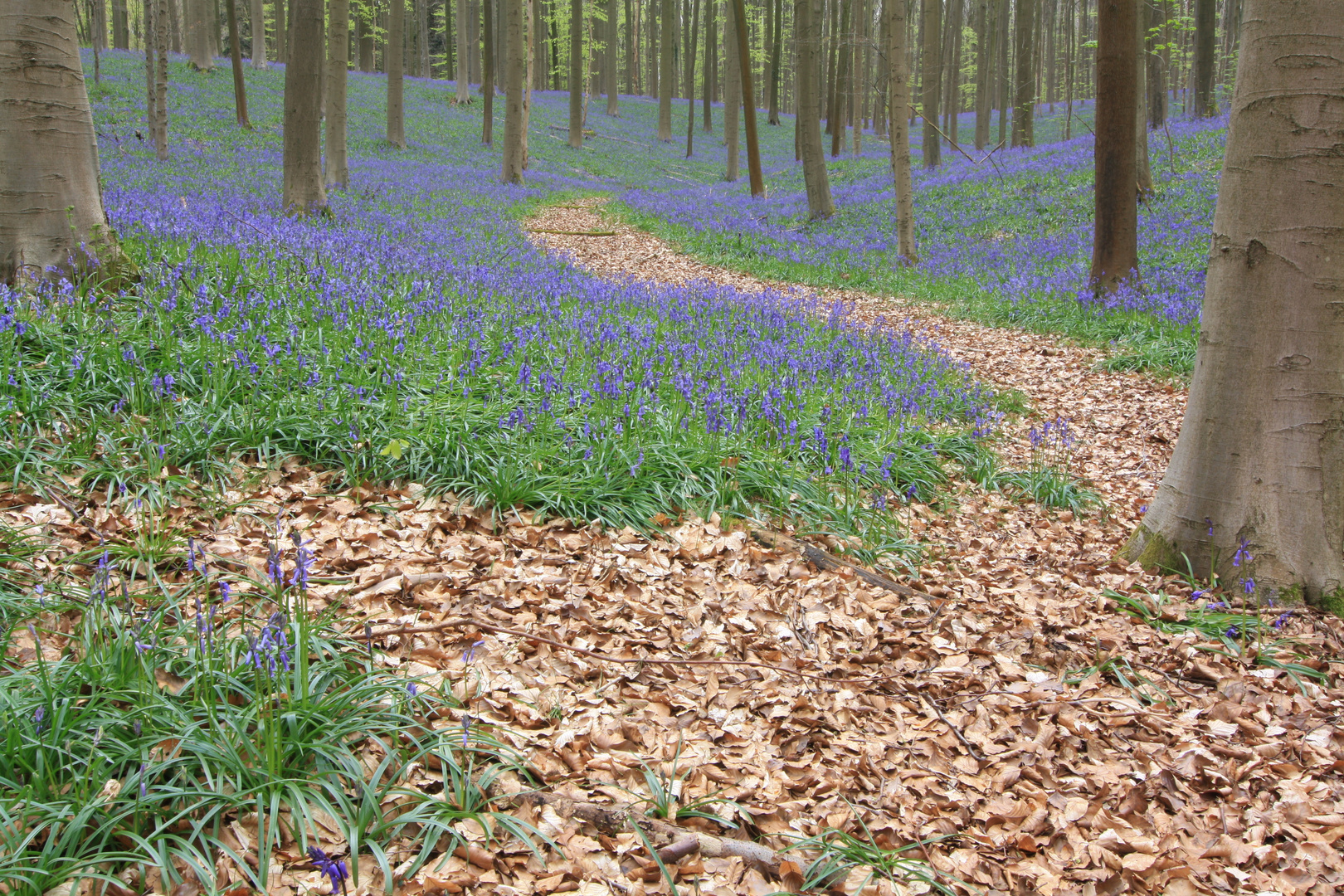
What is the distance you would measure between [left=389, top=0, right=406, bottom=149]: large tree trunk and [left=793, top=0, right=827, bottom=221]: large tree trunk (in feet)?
46.5

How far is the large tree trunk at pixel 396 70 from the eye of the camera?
83.3 ft

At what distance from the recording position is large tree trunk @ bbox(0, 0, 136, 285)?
16.6 ft

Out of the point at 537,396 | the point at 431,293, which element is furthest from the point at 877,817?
the point at 431,293

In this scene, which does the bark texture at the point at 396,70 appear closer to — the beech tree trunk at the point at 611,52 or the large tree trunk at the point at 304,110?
the large tree trunk at the point at 304,110

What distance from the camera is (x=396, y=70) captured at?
26500 mm

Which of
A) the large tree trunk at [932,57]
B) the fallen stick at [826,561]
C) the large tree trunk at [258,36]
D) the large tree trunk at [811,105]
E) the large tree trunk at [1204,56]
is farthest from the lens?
the large tree trunk at [258,36]

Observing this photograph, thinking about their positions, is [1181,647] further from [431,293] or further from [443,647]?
[431,293]

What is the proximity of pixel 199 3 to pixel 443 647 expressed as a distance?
39.9 metres

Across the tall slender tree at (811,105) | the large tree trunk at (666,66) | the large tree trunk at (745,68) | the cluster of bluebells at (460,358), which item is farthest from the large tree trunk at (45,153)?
the large tree trunk at (666,66)

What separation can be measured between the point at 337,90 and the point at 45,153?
11477 millimetres

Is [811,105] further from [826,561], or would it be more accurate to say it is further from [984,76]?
[984,76]

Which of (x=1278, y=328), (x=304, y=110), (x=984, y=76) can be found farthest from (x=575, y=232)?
(x=984, y=76)

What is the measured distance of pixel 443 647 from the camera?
3275mm

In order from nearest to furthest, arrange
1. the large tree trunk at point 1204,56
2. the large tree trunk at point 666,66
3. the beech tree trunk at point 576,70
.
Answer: the large tree trunk at point 1204,56 → the beech tree trunk at point 576,70 → the large tree trunk at point 666,66
